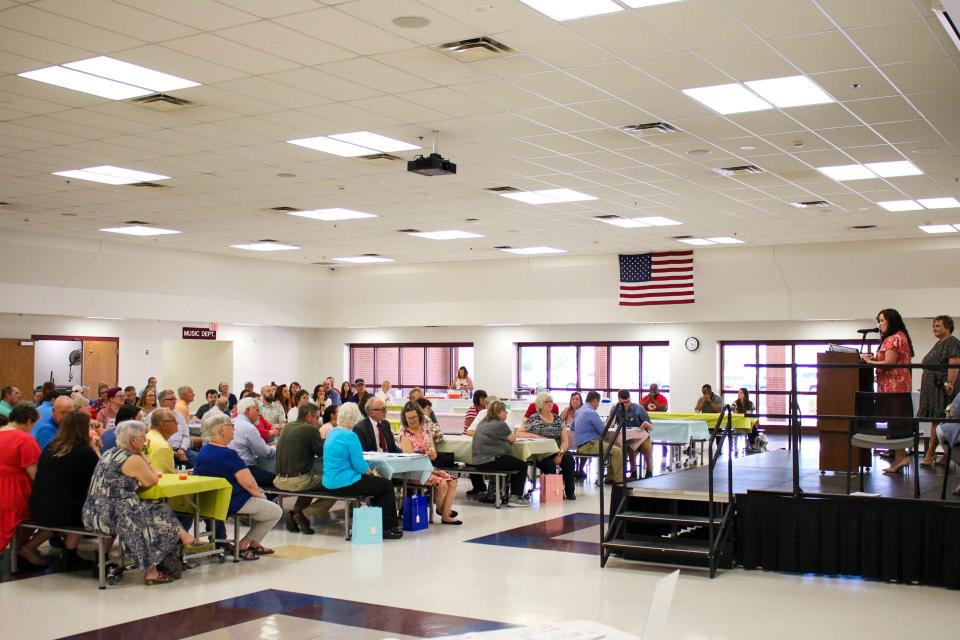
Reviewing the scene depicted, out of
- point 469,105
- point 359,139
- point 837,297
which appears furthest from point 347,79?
point 837,297

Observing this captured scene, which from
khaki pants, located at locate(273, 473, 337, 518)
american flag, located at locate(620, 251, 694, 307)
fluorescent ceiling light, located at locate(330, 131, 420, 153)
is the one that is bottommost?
khaki pants, located at locate(273, 473, 337, 518)

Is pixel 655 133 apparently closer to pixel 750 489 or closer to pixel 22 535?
pixel 750 489

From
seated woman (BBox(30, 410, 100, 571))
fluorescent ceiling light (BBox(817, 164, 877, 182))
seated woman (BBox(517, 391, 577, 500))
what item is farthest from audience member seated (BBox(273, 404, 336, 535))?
fluorescent ceiling light (BBox(817, 164, 877, 182))

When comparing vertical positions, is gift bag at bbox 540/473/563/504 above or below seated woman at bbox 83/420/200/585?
below

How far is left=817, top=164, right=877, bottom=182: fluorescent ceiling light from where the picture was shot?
11855mm

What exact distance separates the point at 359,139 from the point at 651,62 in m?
3.77

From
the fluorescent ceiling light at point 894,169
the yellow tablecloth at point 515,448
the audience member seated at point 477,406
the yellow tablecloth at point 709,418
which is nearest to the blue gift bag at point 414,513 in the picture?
the yellow tablecloth at point 515,448

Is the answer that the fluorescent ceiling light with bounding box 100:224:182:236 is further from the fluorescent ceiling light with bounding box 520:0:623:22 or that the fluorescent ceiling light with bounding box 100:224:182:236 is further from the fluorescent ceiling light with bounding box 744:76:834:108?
the fluorescent ceiling light with bounding box 520:0:623:22

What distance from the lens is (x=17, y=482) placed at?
812cm

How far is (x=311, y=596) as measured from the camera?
724cm

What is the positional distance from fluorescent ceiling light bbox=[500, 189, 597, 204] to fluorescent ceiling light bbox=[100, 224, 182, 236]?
22.7 feet

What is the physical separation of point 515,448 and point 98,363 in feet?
41.4

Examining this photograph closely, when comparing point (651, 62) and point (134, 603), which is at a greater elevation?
point (651, 62)

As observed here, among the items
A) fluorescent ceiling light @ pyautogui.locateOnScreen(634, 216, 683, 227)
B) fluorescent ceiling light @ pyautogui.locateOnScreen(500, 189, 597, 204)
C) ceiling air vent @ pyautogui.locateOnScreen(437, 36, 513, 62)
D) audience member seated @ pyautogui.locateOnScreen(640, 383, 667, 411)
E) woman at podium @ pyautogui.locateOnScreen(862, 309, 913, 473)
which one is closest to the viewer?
ceiling air vent @ pyautogui.locateOnScreen(437, 36, 513, 62)
